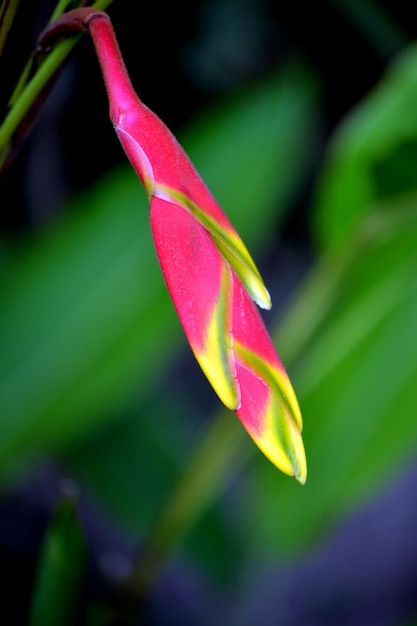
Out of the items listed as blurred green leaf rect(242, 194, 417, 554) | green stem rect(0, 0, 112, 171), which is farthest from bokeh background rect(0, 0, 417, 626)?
green stem rect(0, 0, 112, 171)

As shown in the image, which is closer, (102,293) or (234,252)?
(234,252)

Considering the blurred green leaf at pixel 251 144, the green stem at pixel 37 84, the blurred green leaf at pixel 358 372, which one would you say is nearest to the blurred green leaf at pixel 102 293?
the blurred green leaf at pixel 251 144

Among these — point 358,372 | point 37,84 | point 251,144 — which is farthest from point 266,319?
point 37,84

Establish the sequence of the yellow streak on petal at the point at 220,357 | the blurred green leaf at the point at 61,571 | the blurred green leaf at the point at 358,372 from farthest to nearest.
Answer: the blurred green leaf at the point at 358,372 < the blurred green leaf at the point at 61,571 < the yellow streak on petal at the point at 220,357

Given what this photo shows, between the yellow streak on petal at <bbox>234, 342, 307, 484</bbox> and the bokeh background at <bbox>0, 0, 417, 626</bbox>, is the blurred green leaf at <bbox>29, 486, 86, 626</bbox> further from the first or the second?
the yellow streak on petal at <bbox>234, 342, 307, 484</bbox>

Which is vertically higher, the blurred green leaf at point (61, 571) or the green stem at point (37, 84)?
the green stem at point (37, 84)

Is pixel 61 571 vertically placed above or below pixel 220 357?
below

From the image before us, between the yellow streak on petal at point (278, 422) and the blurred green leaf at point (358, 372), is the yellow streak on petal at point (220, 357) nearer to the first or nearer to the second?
the yellow streak on petal at point (278, 422)

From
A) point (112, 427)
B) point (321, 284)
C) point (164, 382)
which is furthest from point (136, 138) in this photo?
point (164, 382)

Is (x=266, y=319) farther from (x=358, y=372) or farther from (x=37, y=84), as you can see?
(x=37, y=84)
